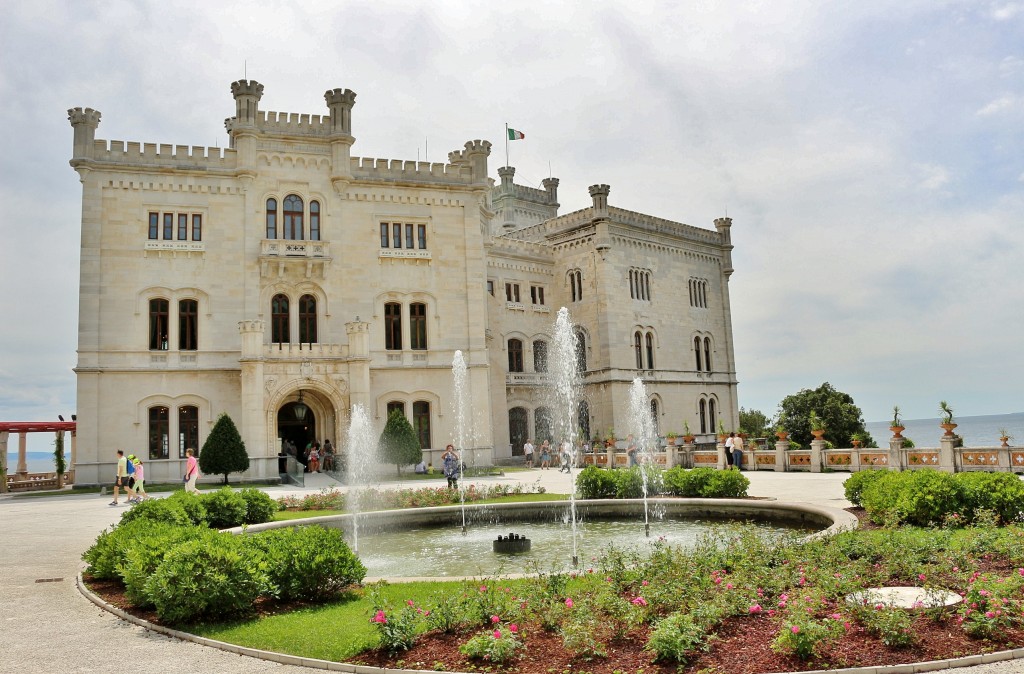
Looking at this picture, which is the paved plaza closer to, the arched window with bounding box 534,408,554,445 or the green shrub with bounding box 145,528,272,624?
the green shrub with bounding box 145,528,272,624

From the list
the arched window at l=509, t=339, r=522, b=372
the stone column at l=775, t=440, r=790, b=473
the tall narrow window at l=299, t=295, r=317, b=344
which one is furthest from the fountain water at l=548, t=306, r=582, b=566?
the stone column at l=775, t=440, r=790, b=473

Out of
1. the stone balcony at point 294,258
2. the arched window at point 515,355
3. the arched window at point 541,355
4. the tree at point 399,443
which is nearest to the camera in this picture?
the tree at point 399,443

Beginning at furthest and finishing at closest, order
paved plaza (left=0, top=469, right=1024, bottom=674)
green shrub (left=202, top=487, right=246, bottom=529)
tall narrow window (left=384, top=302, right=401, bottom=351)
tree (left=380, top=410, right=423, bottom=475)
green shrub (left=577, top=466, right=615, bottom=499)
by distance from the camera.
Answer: tall narrow window (left=384, top=302, right=401, bottom=351) → tree (left=380, top=410, right=423, bottom=475) → green shrub (left=577, top=466, right=615, bottom=499) → green shrub (left=202, top=487, right=246, bottom=529) → paved plaza (left=0, top=469, right=1024, bottom=674)

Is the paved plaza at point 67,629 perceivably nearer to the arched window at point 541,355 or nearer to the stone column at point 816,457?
the stone column at point 816,457

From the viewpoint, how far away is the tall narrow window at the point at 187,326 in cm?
3466

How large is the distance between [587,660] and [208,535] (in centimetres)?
568

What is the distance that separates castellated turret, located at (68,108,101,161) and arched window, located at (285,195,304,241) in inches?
338

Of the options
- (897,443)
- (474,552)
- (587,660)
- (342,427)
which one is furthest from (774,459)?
(587,660)

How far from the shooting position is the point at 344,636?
8281 millimetres

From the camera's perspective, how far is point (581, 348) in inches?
1891

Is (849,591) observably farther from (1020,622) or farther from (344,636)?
(344,636)

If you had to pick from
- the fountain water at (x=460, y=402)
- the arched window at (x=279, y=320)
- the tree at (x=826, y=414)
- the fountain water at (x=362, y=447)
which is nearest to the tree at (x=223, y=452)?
the fountain water at (x=362, y=447)

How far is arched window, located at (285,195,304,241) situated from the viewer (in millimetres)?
36656

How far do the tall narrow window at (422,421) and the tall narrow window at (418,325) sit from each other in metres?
2.89
